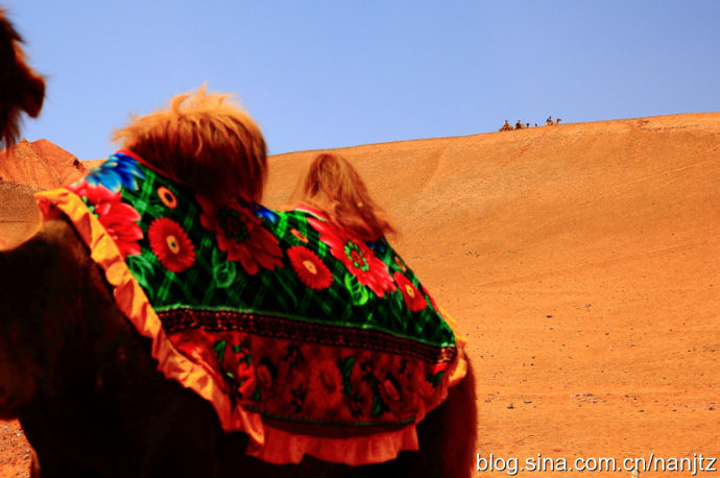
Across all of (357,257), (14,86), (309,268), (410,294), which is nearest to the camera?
A: (14,86)

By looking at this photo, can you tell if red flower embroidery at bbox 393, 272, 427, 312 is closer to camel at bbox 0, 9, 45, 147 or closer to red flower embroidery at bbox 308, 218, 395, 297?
red flower embroidery at bbox 308, 218, 395, 297

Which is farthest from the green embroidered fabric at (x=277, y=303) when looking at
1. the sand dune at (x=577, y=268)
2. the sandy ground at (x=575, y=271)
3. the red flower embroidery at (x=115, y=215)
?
the sandy ground at (x=575, y=271)

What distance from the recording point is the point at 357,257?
323 cm

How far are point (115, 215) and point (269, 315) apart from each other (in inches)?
23.1

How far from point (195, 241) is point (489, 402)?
27.7 ft

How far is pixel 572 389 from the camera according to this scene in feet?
37.1

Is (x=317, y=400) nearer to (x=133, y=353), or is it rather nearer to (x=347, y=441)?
(x=347, y=441)

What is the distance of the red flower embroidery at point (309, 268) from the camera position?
2.90 meters

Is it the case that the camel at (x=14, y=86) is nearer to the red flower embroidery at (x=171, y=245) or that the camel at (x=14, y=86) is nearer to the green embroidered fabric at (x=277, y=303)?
the green embroidered fabric at (x=277, y=303)

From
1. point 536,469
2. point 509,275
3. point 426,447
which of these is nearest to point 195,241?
point 426,447

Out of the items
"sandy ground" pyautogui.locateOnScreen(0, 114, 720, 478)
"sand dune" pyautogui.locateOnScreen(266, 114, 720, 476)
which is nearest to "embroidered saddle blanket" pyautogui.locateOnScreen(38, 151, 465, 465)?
"sand dune" pyautogui.locateOnScreen(266, 114, 720, 476)

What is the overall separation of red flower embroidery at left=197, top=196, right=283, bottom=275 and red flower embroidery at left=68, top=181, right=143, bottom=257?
25cm

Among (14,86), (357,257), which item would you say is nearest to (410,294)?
(357,257)

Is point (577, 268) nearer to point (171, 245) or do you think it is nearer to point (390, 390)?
point (390, 390)
